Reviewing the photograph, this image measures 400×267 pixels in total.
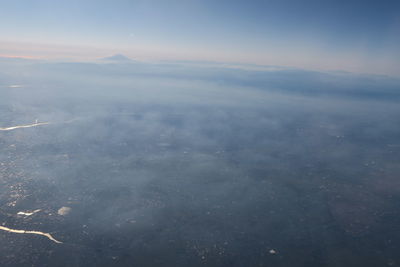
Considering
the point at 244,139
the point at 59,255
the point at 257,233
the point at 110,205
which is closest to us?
the point at 59,255

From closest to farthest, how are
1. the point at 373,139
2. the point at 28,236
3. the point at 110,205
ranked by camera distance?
the point at 28,236, the point at 110,205, the point at 373,139

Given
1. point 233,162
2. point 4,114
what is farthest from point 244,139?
point 4,114

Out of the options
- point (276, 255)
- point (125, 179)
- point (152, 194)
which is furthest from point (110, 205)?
point (276, 255)

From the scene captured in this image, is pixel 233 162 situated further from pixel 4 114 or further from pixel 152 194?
pixel 4 114

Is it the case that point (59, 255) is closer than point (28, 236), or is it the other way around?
point (59, 255)

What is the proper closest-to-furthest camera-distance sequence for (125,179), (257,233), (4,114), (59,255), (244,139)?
(59,255) < (257,233) < (125,179) < (244,139) < (4,114)

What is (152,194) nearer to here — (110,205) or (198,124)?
(110,205)

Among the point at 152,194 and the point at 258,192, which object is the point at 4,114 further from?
the point at 258,192

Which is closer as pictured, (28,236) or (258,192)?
(28,236)

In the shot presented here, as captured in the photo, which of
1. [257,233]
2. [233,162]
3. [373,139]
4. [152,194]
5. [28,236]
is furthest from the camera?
[373,139]
